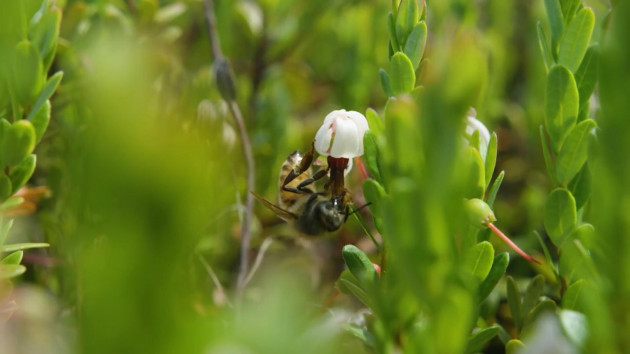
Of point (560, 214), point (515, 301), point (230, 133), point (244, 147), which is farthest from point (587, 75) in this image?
point (230, 133)

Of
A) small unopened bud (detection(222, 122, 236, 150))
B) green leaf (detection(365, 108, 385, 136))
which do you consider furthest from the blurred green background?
green leaf (detection(365, 108, 385, 136))

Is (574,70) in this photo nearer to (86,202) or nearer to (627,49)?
(627,49)

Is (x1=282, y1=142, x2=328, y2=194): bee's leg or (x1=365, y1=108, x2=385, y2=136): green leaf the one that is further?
(x1=282, y1=142, x2=328, y2=194): bee's leg

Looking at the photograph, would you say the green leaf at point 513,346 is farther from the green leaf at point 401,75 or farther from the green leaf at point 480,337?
the green leaf at point 401,75

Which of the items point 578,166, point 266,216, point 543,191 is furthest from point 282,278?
point 543,191

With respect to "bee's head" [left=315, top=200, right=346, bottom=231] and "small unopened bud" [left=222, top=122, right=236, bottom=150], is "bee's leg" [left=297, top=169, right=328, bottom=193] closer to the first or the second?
"bee's head" [left=315, top=200, right=346, bottom=231]

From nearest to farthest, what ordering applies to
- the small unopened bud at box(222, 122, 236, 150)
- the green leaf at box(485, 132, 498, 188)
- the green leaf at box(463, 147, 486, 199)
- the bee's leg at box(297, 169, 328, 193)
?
the green leaf at box(463, 147, 486, 199) → the green leaf at box(485, 132, 498, 188) → the bee's leg at box(297, 169, 328, 193) → the small unopened bud at box(222, 122, 236, 150)

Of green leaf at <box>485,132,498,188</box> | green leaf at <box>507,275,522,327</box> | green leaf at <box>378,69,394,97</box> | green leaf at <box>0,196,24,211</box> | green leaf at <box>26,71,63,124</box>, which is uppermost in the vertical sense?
green leaf at <box>26,71,63,124</box>
